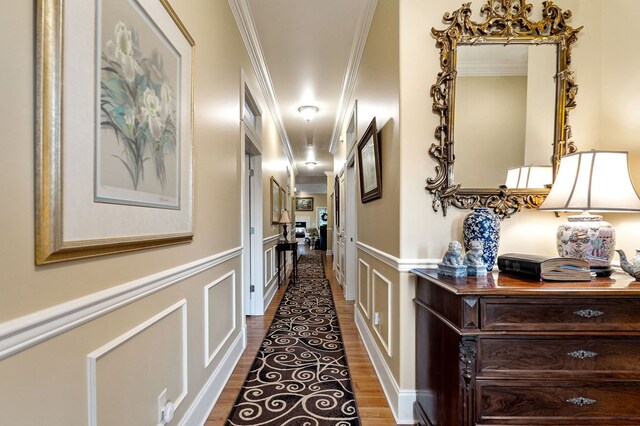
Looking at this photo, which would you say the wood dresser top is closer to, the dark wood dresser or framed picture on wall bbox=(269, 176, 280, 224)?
the dark wood dresser

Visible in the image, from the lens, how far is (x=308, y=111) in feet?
14.9

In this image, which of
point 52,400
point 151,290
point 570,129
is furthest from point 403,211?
point 52,400

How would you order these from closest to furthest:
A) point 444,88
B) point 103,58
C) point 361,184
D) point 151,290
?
1. point 103,58
2. point 151,290
3. point 444,88
4. point 361,184

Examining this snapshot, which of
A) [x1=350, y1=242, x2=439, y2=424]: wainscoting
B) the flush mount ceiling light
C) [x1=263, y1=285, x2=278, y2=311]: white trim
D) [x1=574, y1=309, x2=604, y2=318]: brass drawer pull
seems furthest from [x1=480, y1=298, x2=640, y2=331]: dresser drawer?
the flush mount ceiling light

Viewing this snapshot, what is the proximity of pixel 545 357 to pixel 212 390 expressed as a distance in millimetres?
1782

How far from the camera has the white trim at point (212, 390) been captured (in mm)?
1577

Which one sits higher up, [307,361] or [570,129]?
[570,129]

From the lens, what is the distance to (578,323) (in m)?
1.23

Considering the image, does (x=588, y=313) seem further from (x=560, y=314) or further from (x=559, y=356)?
(x=559, y=356)

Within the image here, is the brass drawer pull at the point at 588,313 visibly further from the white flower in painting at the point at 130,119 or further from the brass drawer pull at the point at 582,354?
the white flower in painting at the point at 130,119

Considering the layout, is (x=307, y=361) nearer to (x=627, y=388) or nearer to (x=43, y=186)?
(x=627, y=388)

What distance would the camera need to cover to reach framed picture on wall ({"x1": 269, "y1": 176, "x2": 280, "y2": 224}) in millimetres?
4550

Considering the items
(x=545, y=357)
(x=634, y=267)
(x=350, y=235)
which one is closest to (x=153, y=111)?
(x=545, y=357)

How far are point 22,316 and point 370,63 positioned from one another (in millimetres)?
2676
